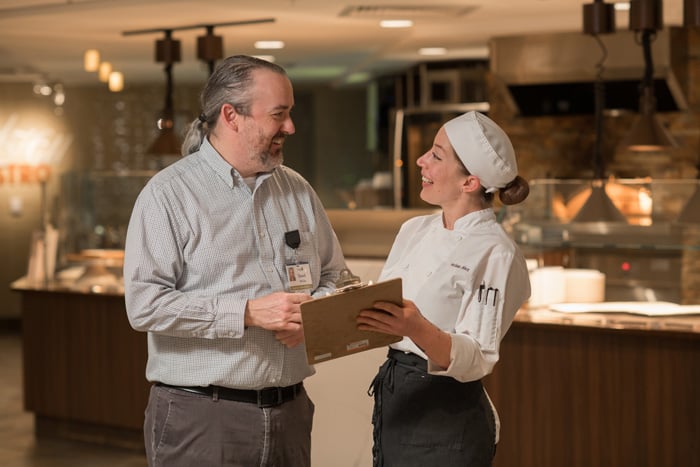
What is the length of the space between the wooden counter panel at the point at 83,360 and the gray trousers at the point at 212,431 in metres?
3.28

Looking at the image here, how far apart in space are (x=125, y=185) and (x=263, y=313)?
427cm

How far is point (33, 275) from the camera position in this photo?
6.30 metres

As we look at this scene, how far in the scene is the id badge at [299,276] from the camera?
8.04ft

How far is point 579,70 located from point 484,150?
5.52 metres

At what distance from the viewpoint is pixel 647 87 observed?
4867 mm

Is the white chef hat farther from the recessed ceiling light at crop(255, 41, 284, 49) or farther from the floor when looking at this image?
the recessed ceiling light at crop(255, 41, 284, 49)

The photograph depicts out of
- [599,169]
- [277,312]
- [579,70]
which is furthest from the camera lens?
[579,70]

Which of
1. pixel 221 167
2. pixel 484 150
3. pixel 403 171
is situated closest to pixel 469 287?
pixel 484 150

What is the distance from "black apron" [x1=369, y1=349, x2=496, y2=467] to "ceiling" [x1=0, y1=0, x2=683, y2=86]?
3766 millimetres

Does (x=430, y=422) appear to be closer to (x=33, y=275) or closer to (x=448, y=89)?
(x=33, y=275)

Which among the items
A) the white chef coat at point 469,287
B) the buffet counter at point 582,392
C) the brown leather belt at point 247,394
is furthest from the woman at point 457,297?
the buffet counter at point 582,392

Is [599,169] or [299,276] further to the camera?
[599,169]

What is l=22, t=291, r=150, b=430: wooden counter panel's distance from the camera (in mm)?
5766

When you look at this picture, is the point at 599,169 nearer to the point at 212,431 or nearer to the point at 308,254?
the point at 308,254
